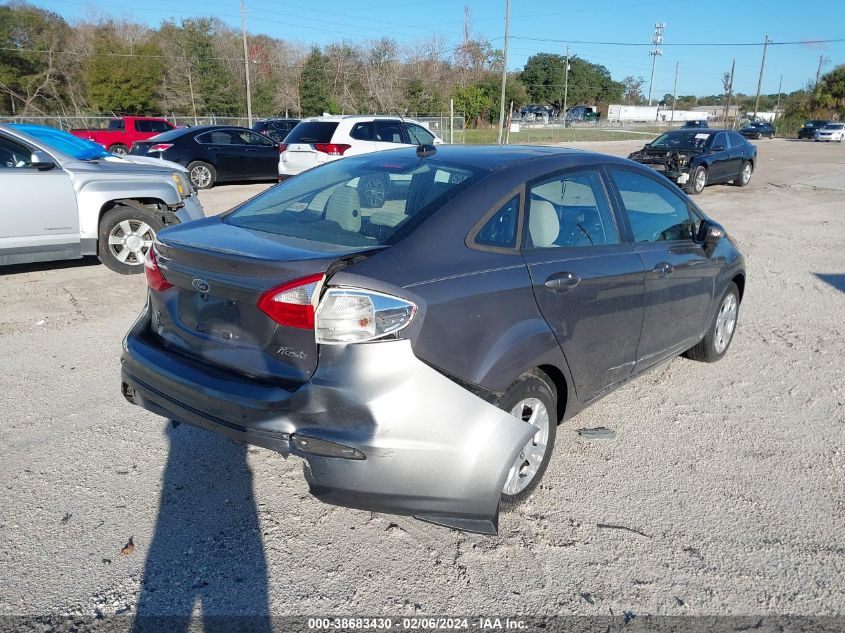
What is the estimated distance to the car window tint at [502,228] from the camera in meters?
3.07

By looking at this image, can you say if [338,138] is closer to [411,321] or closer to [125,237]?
[125,237]

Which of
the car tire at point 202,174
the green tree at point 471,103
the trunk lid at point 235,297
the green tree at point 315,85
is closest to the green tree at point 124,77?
the green tree at point 315,85

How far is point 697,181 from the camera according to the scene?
17047 mm

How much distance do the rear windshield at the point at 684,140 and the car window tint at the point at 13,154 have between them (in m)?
15.0

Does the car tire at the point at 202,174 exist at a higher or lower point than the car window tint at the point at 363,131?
lower

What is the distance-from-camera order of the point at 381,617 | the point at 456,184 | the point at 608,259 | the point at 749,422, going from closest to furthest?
the point at 381,617, the point at 456,184, the point at 608,259, the point at 749,422

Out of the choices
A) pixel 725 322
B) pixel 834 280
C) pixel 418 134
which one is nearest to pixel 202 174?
pixel 418 134

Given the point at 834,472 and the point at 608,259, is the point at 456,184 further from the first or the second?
the point at 834,472

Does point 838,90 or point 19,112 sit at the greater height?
point 838,90

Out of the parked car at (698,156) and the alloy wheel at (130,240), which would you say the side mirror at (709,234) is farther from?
the parked car at (698,156)

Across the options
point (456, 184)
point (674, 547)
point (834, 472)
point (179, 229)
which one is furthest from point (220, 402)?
point (834, 472)

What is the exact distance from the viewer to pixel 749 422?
4309mm

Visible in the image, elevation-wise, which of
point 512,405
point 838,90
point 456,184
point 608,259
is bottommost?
point 512,405

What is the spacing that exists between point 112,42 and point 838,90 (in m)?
76.5
